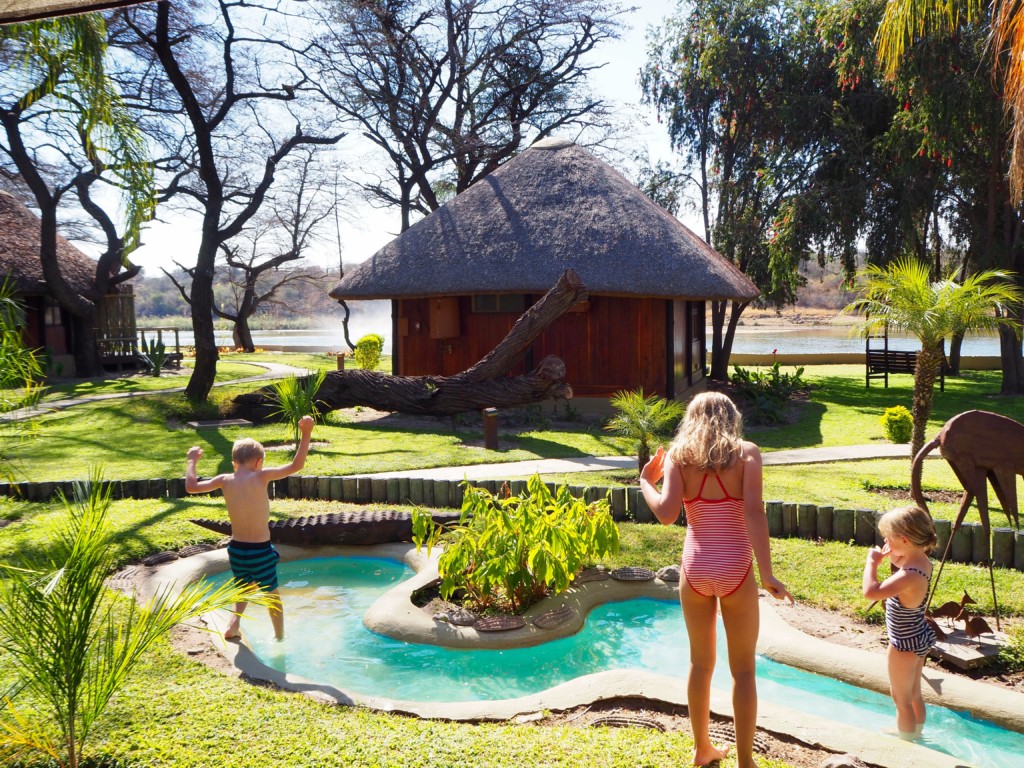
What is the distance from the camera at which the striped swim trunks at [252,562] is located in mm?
5477

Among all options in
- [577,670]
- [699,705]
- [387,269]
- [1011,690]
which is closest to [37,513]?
[577,670]

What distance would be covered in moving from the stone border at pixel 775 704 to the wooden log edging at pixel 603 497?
2.10 metres

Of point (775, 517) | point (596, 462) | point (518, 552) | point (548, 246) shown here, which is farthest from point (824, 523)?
point (548, 246)

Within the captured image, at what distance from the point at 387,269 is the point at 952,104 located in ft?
39.2

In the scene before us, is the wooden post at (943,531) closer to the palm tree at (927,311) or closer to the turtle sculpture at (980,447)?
the turtle sculpture at (980,447)

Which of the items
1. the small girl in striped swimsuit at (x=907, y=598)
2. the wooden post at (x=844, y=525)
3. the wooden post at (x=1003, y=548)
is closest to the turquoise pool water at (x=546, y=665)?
the small girl in striped swimsuit at (x=907, y=598)

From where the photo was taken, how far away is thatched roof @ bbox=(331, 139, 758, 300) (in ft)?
A: 51.2

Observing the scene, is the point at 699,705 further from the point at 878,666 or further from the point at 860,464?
the point at 860,464

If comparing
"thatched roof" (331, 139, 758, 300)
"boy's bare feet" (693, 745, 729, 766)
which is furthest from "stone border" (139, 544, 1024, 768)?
"thatched roof" (331, 139, 758, 300)

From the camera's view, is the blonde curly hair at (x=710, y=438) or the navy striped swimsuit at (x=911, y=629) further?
the navy striped swimsuit at (x=911, y=629)

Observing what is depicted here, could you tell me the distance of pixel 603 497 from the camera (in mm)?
8445

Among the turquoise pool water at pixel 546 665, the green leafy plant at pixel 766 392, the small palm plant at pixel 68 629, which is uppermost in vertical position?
the small palm plant at pixel 68 629

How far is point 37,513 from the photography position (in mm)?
8234

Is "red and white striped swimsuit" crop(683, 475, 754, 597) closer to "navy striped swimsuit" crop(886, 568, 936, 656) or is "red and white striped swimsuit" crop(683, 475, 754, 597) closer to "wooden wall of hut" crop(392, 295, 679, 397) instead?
"navy striped swimsuit" crop(886, 568, 936, 656)
